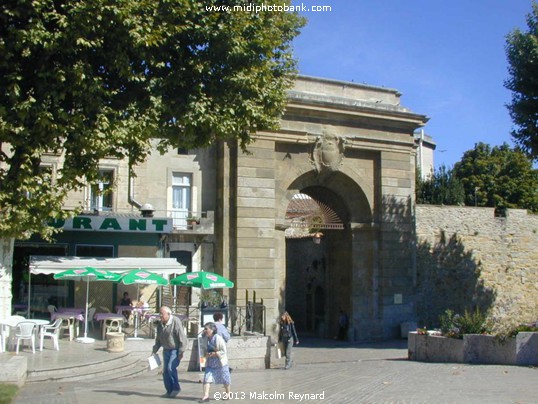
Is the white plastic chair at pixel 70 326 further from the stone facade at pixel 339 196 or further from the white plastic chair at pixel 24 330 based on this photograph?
the stone facade at pixel 339 196

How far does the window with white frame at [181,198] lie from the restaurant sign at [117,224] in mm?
2028

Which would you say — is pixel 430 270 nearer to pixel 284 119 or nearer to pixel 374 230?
pixel 374 230

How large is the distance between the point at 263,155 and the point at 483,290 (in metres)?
13.2

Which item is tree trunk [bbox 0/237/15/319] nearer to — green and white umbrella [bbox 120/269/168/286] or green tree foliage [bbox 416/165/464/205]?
green and white umbrella [bbox 120/269/168/286]

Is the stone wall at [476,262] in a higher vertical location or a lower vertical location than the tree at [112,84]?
lower

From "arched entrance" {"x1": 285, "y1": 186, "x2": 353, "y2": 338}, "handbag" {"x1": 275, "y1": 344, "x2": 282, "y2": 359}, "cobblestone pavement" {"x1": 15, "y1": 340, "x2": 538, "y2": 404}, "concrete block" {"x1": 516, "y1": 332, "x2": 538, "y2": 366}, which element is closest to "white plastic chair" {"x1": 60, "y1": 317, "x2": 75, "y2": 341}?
"cobblestone pavement" {"x1": 15, "y1": 340, "x2": 538, "y2": 404}


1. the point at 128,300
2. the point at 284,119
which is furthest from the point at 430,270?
the point at 128,300

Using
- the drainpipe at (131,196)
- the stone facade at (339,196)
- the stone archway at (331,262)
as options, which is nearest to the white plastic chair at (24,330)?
the drainpipe at (131,196)

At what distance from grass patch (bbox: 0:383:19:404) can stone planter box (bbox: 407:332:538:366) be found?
11.1m

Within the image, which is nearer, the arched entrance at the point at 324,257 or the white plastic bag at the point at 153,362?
the white plastic bag at the point at 153,362

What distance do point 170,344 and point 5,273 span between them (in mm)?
5720

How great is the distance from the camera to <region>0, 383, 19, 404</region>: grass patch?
1081cm

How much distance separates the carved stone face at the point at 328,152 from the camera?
26156 millimetres

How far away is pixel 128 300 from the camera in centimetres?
2144
